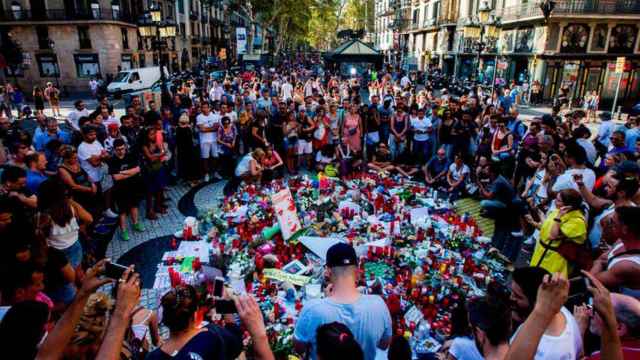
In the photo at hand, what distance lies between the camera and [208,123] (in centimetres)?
1077

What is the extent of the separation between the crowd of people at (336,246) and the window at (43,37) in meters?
30.4

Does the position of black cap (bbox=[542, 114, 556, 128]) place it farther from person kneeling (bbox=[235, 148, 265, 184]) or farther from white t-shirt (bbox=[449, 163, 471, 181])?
person kneeling (bbox=[235, 148, 265, 184])

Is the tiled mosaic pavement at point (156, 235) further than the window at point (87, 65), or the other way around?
the window at point (87, 65)

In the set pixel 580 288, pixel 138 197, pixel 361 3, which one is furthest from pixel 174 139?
pixel 361 3

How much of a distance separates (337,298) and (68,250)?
399 cm

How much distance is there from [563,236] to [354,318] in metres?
3.06

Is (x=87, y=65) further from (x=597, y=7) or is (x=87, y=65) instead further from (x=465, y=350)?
(x=465, y=350)

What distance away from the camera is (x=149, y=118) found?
30.9ft

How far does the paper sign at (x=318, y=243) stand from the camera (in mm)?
6453

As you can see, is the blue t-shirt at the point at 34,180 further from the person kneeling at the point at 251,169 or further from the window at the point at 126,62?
the window at the point at 126,62

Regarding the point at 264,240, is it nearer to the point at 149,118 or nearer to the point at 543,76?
the point at 149,118

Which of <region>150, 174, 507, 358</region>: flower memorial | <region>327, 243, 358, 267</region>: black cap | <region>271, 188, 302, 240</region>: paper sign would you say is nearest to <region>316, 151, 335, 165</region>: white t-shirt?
<region>150, 174, 507, 358</region>: flower memorial

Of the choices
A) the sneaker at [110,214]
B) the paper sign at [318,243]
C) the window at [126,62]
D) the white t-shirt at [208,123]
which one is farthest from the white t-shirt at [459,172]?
the window at [126,62]

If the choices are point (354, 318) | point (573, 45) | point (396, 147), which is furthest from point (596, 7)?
point (354, 318)
